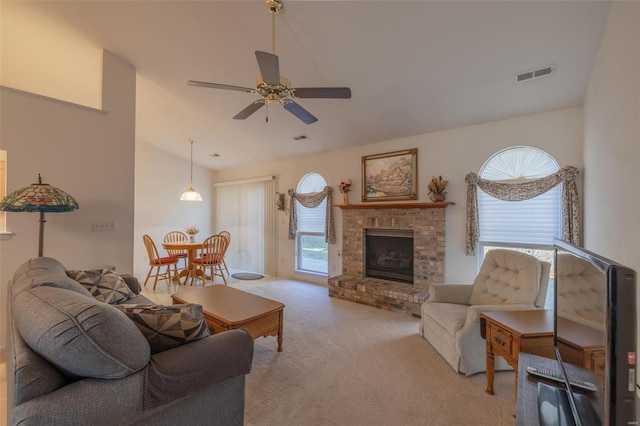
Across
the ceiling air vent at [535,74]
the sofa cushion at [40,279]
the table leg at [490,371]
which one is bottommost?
the table leg at [490,371]

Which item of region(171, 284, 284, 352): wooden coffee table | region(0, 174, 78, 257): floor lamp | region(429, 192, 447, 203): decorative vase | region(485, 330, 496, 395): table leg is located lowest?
region(485, 330, 496, 395): table leg

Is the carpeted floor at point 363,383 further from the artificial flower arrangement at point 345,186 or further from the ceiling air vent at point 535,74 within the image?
the ceiling air vent at point 535,74

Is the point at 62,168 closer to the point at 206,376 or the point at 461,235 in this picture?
the point at 206,376

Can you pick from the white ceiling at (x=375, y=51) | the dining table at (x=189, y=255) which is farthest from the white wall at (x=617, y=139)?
the dining table at (x=189, y=255)

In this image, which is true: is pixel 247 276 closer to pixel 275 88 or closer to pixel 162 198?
pixel 162 198

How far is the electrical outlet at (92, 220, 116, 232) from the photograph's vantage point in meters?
3.33

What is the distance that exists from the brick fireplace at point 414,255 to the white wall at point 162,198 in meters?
4.13

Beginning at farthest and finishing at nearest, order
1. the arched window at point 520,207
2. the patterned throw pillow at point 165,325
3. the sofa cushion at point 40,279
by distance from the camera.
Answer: the arched window at point 520,207 → the sofa cushion at point 40,279 → the patterned throw pillow at point 165,325

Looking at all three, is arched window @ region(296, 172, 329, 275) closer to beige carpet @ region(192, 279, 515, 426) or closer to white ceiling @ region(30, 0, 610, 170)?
white ceiling @ region(30, 0, 610, 170)

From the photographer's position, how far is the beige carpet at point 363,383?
1850 mm

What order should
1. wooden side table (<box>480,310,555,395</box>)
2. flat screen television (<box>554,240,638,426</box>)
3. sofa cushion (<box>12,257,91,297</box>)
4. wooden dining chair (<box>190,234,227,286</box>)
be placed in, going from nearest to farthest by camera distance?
flat screen television (<box>554,240,638,426</box>) → sofa cushion (<box>12,257,91,297</box>) → wooden side table (<box>480,310,555,395</box>) → wooden dining chair (<box>190,234,227,286</box>)

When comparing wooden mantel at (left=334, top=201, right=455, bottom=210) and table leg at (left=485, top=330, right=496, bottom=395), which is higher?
wooden mantel at (left=334, top=201, right=455, bottom=210)

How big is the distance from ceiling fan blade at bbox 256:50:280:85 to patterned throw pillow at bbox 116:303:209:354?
1600 millimetres

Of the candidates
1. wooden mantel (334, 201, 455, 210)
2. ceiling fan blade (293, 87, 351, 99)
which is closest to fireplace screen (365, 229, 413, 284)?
wooden mantel (334, 201, 455, 210)
